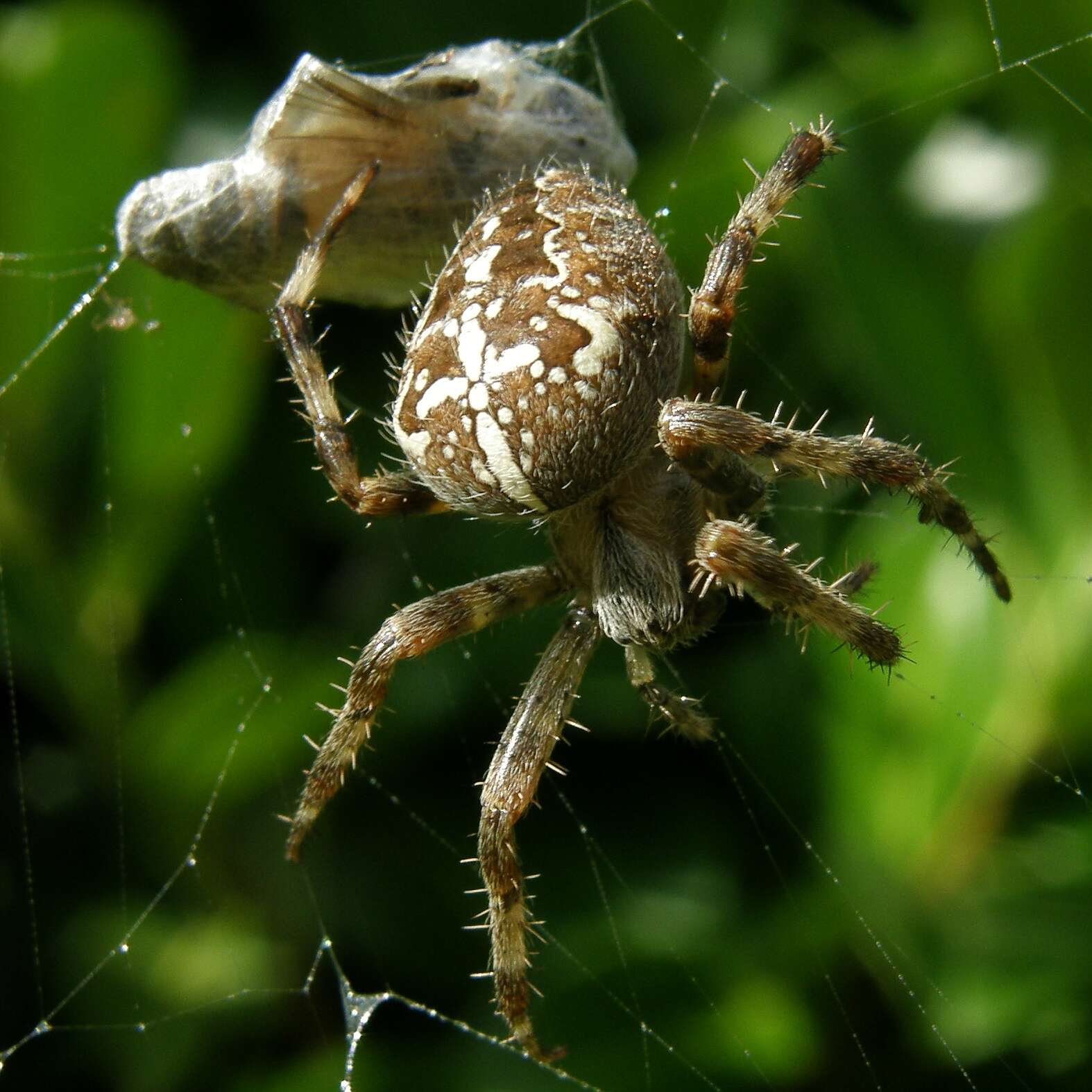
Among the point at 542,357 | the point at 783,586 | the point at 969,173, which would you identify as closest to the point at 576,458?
the point at 542,357

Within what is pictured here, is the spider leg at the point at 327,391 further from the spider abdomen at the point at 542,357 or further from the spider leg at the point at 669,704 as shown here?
the spider leg at the point at 669,704

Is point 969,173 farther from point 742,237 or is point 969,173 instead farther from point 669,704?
point 669,704

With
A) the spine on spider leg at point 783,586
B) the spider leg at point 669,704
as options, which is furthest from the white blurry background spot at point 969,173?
the spider leg at point 669,704

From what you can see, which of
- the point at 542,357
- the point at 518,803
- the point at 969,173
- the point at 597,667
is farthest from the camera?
the point at 597,667

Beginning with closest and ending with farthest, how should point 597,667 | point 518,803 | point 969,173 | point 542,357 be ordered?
point 542,357
point 518,803
point 969,173
point 597,667

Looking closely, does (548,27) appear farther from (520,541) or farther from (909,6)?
(520,541)
